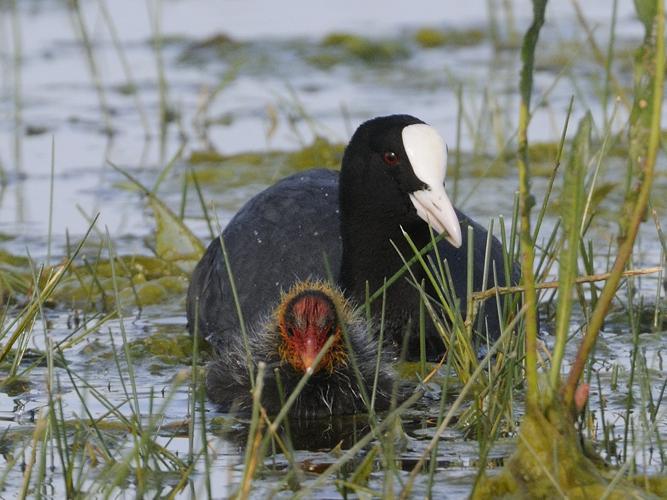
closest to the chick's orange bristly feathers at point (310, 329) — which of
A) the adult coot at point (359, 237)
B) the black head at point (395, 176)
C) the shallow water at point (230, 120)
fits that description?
the shallow water at point (230, 120)

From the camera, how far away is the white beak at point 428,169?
4.85 m

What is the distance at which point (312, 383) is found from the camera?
173 inches

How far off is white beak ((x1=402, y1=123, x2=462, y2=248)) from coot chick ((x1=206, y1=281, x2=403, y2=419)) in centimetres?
47

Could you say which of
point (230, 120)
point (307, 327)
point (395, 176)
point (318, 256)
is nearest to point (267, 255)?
point (318, 256)

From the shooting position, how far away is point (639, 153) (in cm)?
308

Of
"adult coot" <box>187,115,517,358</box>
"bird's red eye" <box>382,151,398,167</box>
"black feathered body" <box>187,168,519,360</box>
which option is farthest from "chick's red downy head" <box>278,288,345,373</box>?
"bird's red eye" <box>382,151,398,167</box>

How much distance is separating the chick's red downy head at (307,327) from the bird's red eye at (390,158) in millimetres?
842

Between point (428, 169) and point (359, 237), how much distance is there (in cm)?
42

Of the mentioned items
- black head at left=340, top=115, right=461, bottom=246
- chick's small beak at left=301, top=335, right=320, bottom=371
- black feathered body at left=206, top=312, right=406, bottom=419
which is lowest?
black feathered body at left=206, top=312, right=406, bottom=419

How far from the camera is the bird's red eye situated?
16.7ft

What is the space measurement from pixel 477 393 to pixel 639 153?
1016 mm

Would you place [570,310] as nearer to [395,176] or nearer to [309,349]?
[309,349]

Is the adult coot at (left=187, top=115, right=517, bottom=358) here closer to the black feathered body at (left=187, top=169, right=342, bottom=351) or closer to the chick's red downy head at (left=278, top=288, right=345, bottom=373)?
the black feathered body at (left=187, top=169, right=342, bottom=351)

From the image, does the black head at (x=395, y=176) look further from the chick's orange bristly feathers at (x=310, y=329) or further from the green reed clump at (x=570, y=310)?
the green reed clump at (x=570, y=310)
